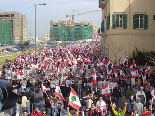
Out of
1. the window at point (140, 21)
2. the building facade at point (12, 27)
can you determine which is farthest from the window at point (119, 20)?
the building facade at point (12, 27)

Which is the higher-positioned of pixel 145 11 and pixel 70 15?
pixel 70 15

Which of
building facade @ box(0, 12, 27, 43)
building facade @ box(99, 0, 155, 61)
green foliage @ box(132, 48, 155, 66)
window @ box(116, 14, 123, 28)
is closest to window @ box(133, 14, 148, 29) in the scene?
building facade @ box(99, 0, 155, 61)

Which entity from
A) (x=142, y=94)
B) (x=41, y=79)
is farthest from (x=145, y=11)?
(x=142, y=94)

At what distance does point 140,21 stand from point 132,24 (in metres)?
0.89

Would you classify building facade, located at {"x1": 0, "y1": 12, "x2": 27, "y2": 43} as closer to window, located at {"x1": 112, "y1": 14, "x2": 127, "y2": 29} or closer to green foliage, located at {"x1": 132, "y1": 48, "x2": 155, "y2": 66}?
window, located at {"x1": 112, "y1": 14, "x2": 127, "y2": 29}

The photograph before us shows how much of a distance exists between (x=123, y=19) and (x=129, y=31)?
1418mm

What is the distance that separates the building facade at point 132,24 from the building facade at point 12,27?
125 metres

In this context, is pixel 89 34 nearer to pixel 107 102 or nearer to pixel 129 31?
pixel 129 31

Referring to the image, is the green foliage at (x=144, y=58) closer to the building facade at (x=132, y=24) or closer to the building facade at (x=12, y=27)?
the building facade at (x=132, y=24)

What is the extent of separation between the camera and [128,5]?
32438mm

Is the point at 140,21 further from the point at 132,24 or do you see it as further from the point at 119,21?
the point at 119,21

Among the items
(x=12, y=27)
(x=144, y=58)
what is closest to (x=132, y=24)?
(x=144, y=58)

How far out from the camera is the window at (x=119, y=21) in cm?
3234

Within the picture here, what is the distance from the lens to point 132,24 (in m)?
32.5
